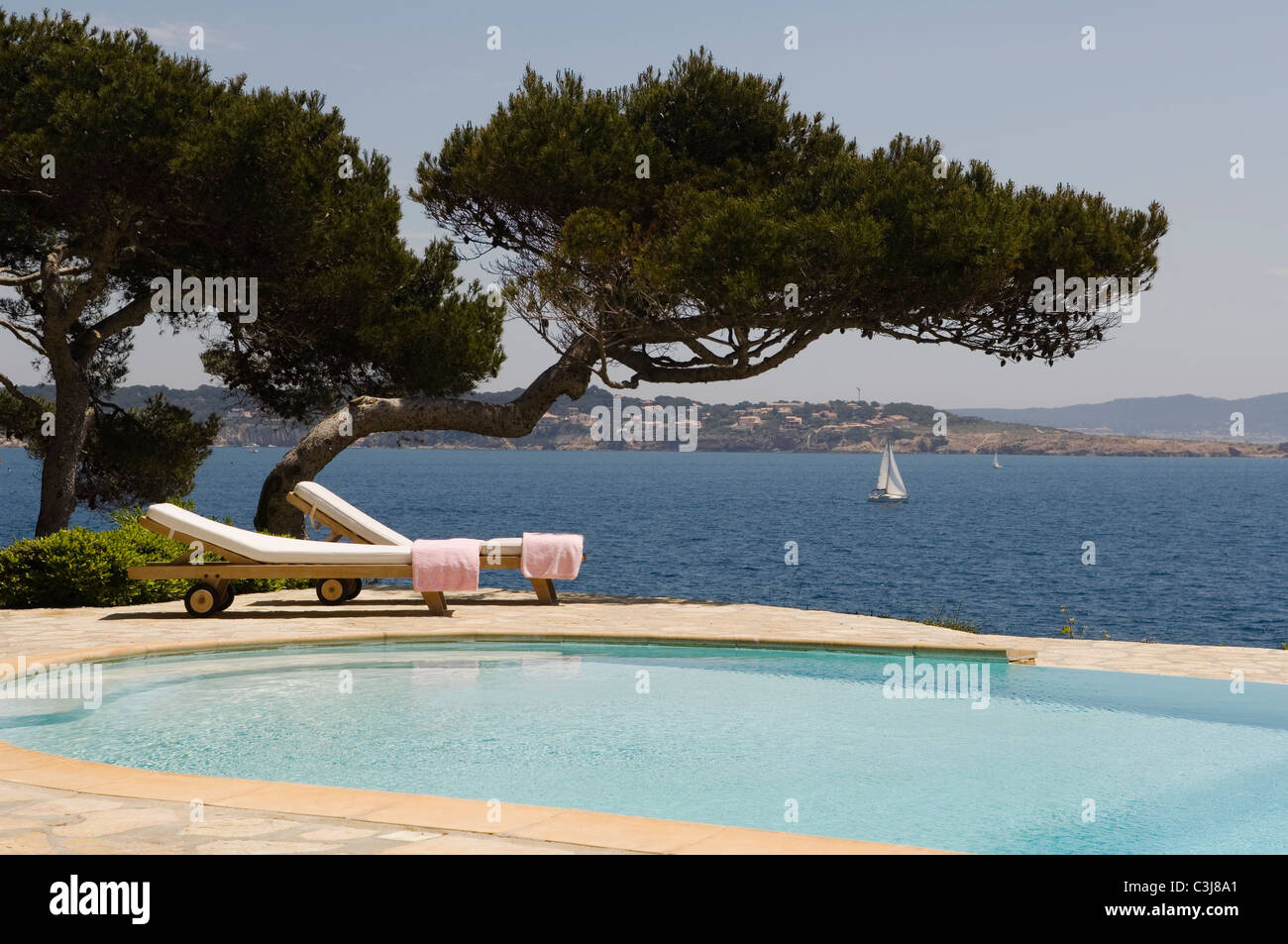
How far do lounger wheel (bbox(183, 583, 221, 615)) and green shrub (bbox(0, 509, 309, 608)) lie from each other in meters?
1.21

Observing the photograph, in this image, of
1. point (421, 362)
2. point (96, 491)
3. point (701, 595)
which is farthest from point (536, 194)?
point (701, 595)

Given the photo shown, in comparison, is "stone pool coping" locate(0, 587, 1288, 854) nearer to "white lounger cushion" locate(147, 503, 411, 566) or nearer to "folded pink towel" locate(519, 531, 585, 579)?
"folded pink towel" locate(519, 531, 585, 579)

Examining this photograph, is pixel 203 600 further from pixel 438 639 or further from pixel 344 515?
pixel 438 639

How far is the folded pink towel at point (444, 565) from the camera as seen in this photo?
13.1m

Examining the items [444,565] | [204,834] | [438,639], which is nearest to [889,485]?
[444,565]

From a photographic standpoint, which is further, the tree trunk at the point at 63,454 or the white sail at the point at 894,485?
the white sail at the point at 894,485

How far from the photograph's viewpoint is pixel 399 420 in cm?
1886

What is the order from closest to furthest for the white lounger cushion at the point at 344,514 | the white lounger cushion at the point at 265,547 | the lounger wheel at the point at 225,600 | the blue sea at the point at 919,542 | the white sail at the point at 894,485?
the white lounger cushion at the point at 265,547 → the lounger wheel at the point at 225,600 → the white lounger cushion at the point at 344,514 → the blue sea at the point at 919,542 → the white sail at the point at 894,485

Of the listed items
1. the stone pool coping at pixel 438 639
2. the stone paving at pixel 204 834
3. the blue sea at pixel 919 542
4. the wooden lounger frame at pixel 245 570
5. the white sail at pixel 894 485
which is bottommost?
the blue sea at pixel 919 542

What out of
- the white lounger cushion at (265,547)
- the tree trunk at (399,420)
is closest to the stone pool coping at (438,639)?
the white lounger cushion at (265,547)

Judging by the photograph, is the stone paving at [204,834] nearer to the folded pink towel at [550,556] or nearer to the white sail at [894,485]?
the folded pink towel at [550,556]

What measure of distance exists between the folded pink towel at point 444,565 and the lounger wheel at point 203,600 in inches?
84.4
